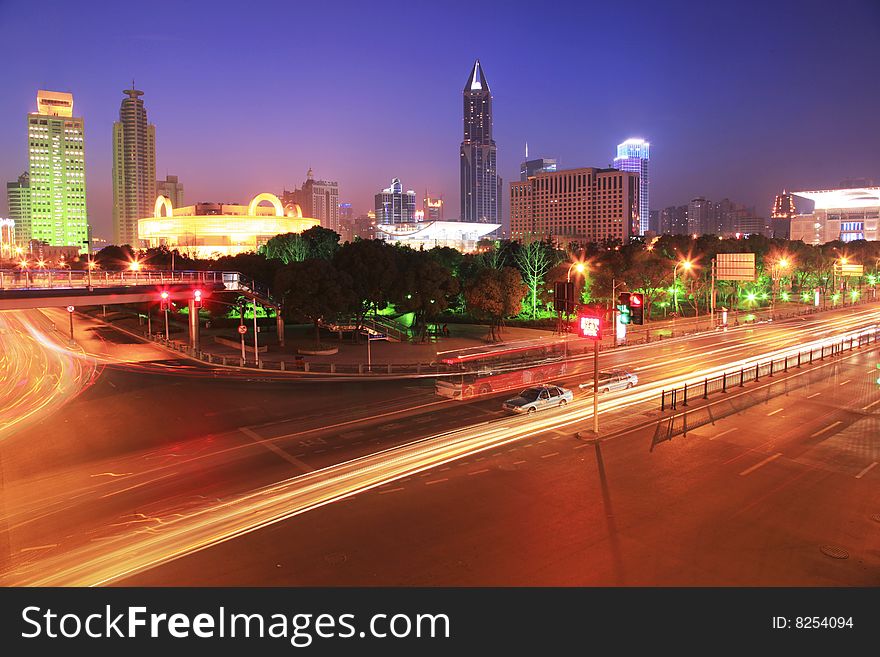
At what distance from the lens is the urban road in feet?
41.4

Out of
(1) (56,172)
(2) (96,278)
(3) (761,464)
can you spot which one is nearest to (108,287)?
(2) (96,278)

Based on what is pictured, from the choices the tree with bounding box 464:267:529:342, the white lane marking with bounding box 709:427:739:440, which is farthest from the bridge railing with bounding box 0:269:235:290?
the white lane marking with bounding box 709:427:739:440

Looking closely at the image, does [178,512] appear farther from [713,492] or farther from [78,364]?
[78,364]

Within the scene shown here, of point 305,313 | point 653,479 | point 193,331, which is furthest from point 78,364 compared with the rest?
point 653,479

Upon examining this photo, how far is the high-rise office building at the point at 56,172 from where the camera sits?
184 meters

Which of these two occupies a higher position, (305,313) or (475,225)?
(475,225)

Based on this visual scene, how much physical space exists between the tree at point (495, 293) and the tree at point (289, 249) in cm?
2852

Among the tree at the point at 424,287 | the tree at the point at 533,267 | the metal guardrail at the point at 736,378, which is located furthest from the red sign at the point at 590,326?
the tree at the point at 533,267

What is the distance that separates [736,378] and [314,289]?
28190mm

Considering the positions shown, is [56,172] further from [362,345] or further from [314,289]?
[314,289]

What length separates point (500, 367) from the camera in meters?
36.9

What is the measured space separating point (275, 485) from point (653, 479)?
11316mm

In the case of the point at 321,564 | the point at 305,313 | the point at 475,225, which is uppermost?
the point at 475,225
